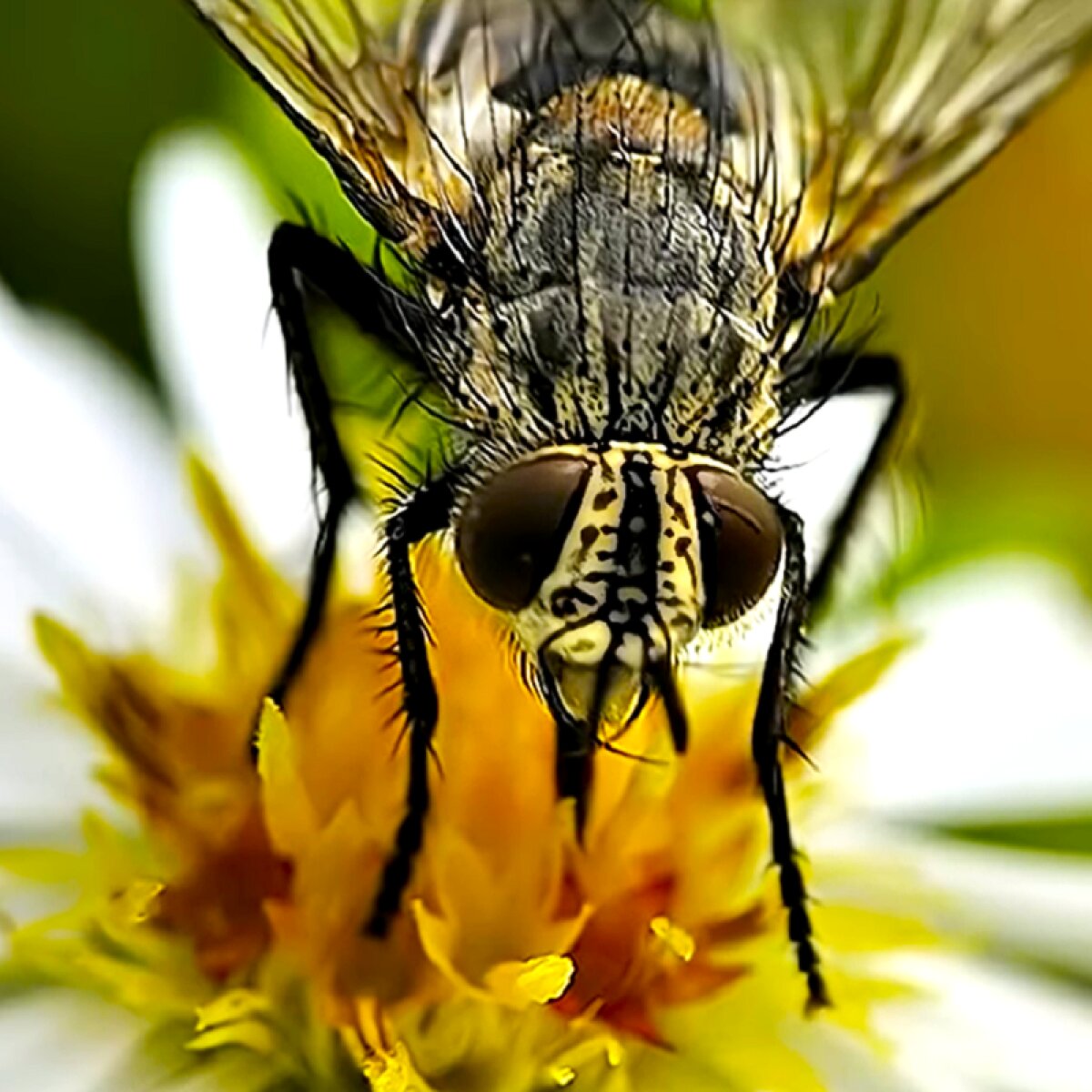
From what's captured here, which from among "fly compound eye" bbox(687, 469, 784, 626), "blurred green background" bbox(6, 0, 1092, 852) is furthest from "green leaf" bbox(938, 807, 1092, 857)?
"fly compound eye" bbox(687, 469, 784, 626)

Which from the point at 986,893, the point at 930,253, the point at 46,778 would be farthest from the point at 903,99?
the point at 930,253

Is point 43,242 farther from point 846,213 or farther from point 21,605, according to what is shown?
point 846,213

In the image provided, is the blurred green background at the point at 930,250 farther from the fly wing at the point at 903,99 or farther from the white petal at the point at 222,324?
the fly wing at the point at 903,99

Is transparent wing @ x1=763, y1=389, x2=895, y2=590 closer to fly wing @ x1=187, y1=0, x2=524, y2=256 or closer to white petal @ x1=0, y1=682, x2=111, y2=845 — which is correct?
fly wing @ x1=187, y1=0, x2=524, y2=256

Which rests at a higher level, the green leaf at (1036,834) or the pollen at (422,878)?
the pollen at (422,878)

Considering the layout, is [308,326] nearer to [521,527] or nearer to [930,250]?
[521,527]

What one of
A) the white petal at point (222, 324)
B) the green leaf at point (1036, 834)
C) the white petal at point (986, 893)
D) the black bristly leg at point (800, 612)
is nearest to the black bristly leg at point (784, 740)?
the black bristly leg at point (800, 612)
